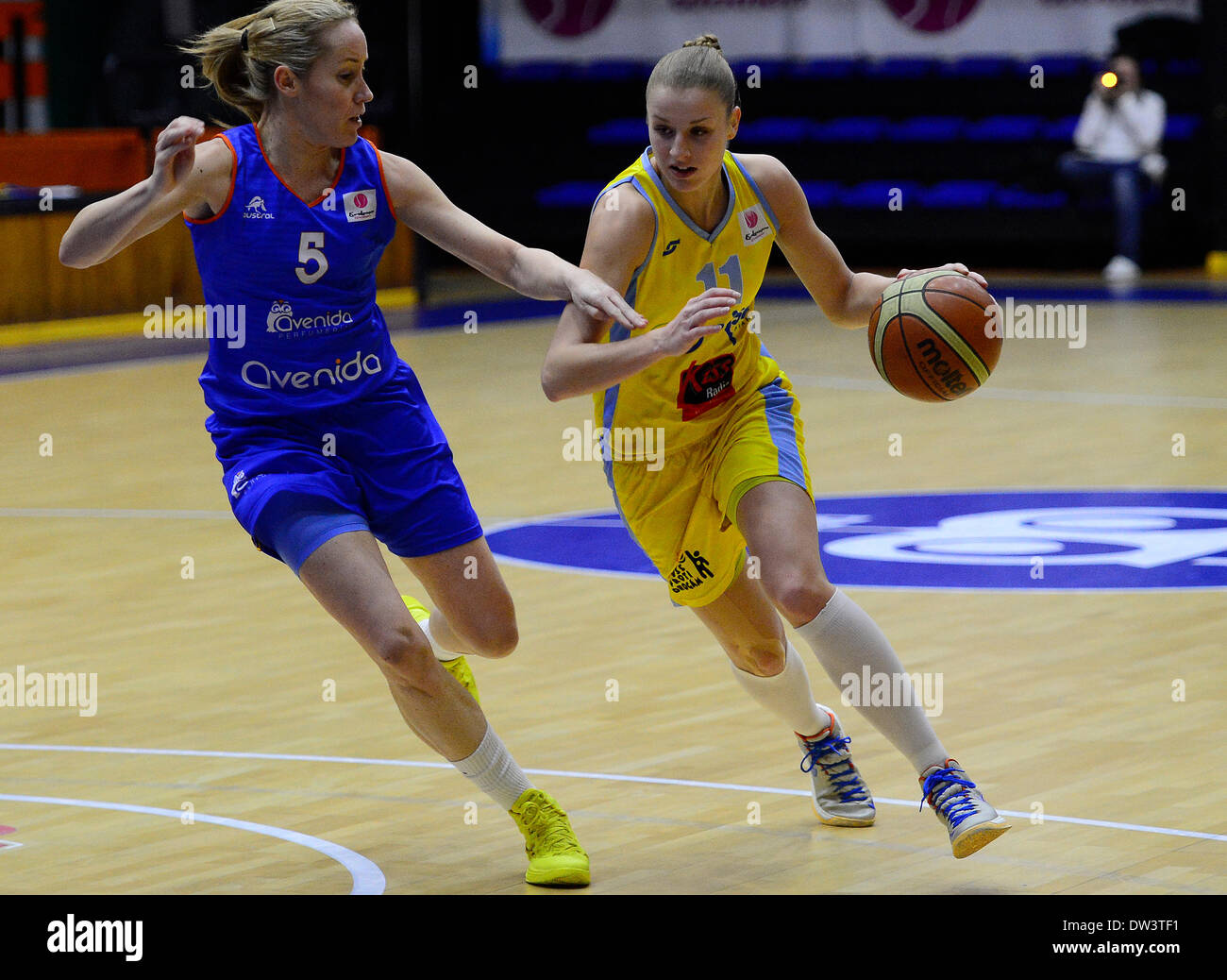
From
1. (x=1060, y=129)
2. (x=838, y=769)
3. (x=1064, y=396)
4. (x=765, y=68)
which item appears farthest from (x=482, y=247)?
(x=765, y=68)

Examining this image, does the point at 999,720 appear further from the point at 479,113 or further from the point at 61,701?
the point at 479,113

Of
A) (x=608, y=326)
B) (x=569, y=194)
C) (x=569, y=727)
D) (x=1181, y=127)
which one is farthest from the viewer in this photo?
(x=569, y=194)

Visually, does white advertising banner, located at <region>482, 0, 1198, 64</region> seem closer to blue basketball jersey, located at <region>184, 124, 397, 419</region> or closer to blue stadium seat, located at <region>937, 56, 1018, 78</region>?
blue stadium seat, located at <region>937, 56, 1018, 78</region>

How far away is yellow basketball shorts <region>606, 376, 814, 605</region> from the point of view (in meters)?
4.68

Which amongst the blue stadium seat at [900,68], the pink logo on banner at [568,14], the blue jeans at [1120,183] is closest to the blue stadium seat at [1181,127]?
the blue jeans at [1120,183]

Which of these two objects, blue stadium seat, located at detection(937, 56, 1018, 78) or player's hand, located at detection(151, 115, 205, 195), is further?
blue stadium seat, located at detection(937, 56, 1018, 78)

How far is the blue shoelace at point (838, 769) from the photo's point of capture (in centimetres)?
471

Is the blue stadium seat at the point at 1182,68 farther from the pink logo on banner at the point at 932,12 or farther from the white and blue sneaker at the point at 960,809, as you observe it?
the white and blue sneaker at the point at 960,809

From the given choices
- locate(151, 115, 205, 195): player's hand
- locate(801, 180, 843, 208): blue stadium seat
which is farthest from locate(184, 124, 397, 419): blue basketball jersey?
locate(801, 180, 843, 208): blue stadium seat

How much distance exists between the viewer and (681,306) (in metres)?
4.76

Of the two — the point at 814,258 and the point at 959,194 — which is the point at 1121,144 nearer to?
the point at 959,194

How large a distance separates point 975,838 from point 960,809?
3.7 inches

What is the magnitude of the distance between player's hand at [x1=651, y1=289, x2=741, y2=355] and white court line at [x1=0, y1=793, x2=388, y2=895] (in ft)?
4.22

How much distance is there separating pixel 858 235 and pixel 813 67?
2031 mm
